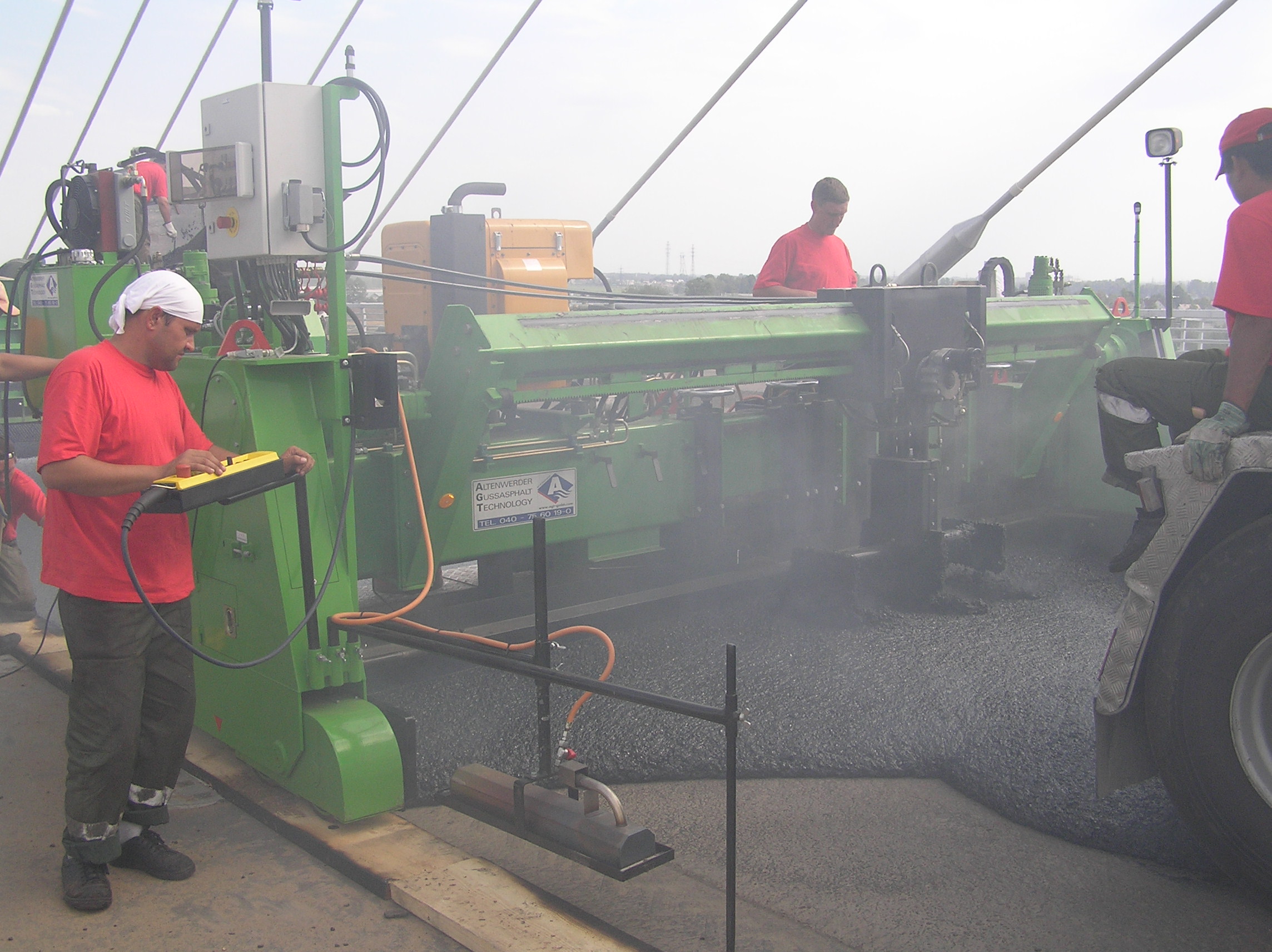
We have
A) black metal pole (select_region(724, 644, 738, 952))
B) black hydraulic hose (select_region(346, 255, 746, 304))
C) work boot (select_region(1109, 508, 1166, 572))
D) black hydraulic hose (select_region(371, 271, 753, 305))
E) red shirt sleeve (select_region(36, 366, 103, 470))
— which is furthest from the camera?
black hydraulic hose (select_region(371, 271, 753, 305))

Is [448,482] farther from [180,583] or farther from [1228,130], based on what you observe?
[1228,130]

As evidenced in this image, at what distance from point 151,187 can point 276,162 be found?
1289mm

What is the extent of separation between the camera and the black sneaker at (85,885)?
2582 millimetres

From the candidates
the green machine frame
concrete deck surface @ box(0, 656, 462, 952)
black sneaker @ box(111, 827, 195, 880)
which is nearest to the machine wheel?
concrete deck surface @ box(0, 656, 462, 952)

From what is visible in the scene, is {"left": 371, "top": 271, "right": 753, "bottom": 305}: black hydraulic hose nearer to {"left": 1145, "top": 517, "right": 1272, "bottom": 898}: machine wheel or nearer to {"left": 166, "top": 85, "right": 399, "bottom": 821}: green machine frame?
{"left": 166, "top": 85, "right": 399, "bottom": 821}: green machine frame

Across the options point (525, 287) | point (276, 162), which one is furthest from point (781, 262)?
point (276, 162)

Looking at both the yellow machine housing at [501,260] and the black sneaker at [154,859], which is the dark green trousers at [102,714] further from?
the yellow machine housing at [501,260]

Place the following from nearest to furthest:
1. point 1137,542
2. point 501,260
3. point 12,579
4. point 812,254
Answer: point 1137,542, point 12,579, point 812,254, point 501,260

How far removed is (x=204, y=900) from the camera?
8.66 feet

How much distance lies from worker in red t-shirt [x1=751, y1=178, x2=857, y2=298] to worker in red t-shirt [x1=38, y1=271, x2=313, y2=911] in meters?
3.69

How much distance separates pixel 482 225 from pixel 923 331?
425 cm

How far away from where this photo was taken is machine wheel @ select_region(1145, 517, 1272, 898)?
88.5 inches

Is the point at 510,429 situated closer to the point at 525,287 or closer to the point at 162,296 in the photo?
the point at 525,287

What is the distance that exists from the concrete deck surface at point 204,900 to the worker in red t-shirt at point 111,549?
0.07 m
